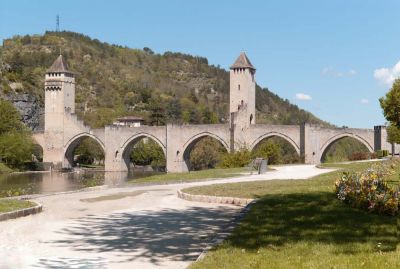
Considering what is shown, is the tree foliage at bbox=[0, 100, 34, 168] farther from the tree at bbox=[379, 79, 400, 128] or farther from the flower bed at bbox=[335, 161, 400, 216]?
the flower bed at bbox=[335, 161, 400, 216]

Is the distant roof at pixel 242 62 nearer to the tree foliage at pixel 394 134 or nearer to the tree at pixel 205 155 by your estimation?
the tree at pixel 205 155

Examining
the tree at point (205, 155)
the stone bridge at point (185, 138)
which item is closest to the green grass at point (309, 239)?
the stone bridge at point (185, 138)

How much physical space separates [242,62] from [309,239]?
55.6 metres

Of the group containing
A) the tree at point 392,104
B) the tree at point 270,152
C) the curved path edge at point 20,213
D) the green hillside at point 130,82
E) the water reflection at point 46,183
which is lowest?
the water reflection at point 46,183

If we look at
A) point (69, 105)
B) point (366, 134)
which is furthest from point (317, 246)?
point (69, 105)

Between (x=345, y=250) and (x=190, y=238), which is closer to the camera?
(x=345, y=250)

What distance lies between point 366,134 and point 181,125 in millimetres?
20035

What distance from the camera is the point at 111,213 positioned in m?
11.6

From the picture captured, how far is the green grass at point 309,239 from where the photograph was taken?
621 cm

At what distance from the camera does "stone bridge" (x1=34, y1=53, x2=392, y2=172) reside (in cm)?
5638

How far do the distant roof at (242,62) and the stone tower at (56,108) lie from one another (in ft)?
74.3

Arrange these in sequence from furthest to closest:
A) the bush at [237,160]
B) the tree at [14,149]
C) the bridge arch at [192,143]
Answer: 1. the bridge arch at [192,143]
2. the tree at [14,149]
3. the bush at [237,160]

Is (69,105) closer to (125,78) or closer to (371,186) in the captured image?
(371,186)

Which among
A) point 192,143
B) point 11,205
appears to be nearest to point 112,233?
point 11,205
